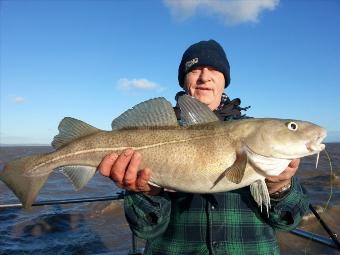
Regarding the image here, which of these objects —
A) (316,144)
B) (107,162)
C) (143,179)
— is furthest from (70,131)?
(316,144)

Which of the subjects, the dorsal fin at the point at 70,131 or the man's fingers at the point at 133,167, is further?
the dorsal fin at the point at 70,131

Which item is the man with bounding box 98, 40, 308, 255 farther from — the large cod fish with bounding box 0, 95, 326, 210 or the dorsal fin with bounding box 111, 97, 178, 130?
the dorsal fin with bounding box 111, 97, 178, 130

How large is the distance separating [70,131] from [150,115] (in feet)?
2.85

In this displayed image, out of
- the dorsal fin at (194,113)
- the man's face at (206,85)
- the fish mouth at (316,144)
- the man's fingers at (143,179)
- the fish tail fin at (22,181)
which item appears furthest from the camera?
the man's face at (206,85)

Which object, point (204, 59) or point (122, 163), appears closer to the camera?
point (122, 163)

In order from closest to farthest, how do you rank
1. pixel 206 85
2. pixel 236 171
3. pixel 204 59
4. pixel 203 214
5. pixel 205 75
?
1. pixel 236 171
2. pixel 203 214
3. pixel 206 85
4. pixel 205 75
5. pixel 204 59

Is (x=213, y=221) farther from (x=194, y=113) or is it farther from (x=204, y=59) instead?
(x=204, y=59)

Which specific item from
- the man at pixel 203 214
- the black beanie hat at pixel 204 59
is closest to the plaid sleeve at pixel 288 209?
the man at pixel 203 214

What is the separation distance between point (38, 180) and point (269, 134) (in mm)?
2363

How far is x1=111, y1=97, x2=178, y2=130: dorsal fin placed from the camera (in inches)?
140

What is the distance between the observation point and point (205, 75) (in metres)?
4.42

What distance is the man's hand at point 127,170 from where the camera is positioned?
3.44 meters

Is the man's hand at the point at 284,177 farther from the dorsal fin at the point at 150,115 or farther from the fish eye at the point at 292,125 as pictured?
the dorsal fin at the point at 150,115

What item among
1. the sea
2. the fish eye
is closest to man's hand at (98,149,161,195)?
the fish eye
